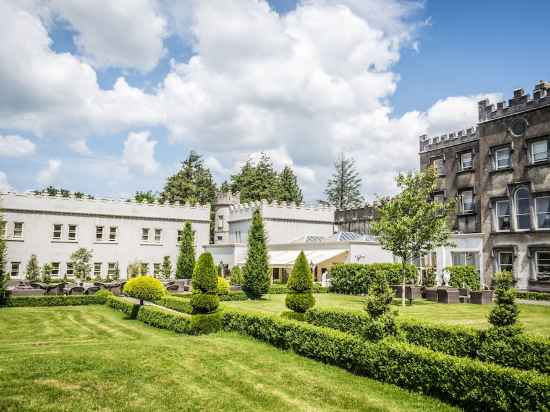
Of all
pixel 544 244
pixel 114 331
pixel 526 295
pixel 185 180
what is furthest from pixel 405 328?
pixel 185 180

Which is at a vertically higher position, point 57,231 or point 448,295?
point 57,231

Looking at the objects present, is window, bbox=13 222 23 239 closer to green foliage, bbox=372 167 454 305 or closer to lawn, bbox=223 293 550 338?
lawn, bbox=223 293 550 338

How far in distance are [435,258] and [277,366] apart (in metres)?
23.2

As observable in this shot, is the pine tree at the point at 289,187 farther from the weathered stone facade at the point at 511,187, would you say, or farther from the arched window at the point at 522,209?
the arched window at the point at 522,209

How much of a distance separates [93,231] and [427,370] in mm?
35463

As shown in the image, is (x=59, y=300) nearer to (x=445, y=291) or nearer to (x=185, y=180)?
(x=445, y=291)

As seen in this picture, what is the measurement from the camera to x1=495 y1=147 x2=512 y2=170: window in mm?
27219

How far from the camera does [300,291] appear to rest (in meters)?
14.7

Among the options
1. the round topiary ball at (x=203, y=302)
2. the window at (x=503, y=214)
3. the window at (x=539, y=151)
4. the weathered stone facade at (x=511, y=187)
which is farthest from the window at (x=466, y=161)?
the round topiary ball at (x=203, y=302)

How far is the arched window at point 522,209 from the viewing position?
85.5ft

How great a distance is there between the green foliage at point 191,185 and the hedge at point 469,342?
48961 millimetres

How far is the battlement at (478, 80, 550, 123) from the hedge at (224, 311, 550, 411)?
21.6 m

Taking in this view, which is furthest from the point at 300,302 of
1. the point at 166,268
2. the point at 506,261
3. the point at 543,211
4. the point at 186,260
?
the point at 166,268

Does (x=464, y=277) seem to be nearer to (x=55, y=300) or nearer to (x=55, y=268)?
(x=55, y=300)
